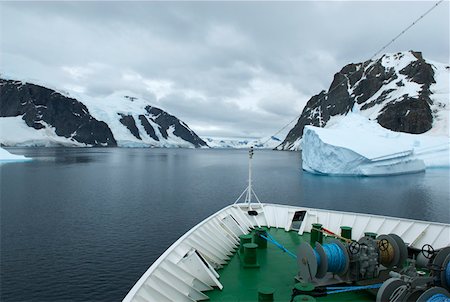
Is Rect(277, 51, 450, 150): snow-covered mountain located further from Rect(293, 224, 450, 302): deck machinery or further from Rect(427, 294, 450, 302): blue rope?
Rect(427, 294, 450, 302): blue rope

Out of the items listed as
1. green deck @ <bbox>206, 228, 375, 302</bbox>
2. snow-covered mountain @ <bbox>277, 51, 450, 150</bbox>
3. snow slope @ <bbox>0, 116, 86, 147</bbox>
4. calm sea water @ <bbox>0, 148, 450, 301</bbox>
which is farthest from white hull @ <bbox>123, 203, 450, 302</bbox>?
snow slope @ <bbox>0, 116, 86, 147</bbox>

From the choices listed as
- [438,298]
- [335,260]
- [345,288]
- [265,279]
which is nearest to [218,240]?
[265,279]

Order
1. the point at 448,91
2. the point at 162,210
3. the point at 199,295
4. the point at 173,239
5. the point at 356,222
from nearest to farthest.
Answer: the point at 199,295, the point at 356,222, the point at 173,239, the point at 162,210, the point at 448,91

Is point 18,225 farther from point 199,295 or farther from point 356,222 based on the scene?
point 356,222

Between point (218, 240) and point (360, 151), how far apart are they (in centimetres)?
4728

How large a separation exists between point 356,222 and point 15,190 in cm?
3939

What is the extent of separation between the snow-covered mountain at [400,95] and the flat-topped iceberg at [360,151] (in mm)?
43117

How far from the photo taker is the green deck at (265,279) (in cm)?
796

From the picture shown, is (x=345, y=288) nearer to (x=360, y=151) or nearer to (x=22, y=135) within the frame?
(x=360, y=151)

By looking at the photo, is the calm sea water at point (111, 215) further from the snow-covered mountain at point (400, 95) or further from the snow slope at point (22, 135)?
the snow slope at point (22, 135)

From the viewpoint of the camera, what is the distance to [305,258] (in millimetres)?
7992

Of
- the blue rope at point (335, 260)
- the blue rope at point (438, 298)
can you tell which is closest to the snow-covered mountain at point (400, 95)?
the blue rope at point (335, 260)

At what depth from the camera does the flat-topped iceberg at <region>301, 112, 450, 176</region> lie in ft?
175

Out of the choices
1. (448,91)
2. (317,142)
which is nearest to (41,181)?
(317,142)
